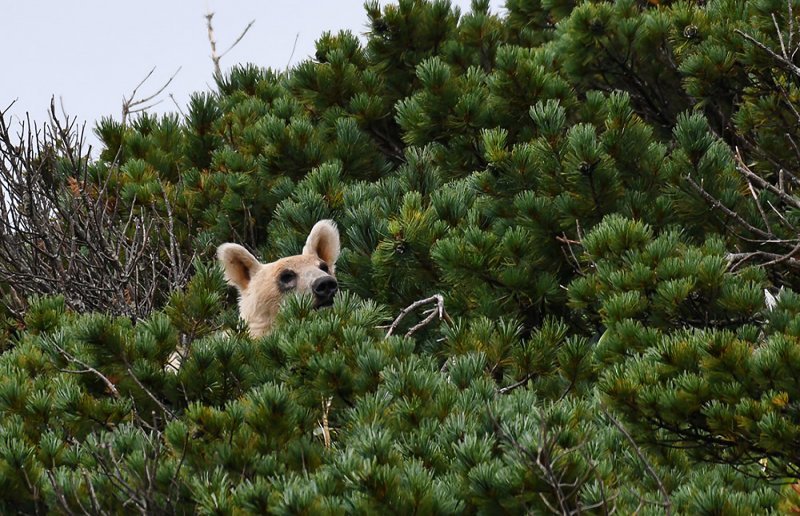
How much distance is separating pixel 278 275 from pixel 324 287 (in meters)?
0.62

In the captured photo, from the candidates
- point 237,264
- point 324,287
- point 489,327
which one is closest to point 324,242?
point 324,287

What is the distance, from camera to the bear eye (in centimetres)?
956

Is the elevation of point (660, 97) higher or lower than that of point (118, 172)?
lower

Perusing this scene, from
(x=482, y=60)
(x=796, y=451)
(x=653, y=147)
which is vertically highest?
(x=482, y=60)

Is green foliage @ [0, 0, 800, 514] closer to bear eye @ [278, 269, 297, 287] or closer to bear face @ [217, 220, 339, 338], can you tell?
bear face @ [217, 220, 339, 338]

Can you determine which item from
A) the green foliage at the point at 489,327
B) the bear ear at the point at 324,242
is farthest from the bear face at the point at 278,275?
the green foliage at the point at 489,327

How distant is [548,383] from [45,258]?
16.0ft

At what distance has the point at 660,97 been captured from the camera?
1089 centimetres

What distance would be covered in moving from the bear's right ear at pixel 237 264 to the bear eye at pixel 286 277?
0.32 meters

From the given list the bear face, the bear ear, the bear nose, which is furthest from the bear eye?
the bear nose

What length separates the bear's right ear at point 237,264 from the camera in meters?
9.66

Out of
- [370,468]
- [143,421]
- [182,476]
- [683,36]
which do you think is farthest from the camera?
[683,36]

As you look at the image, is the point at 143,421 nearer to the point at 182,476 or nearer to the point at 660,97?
the point at 182,476

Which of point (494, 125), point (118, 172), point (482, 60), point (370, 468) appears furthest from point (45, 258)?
point (370, 468)
